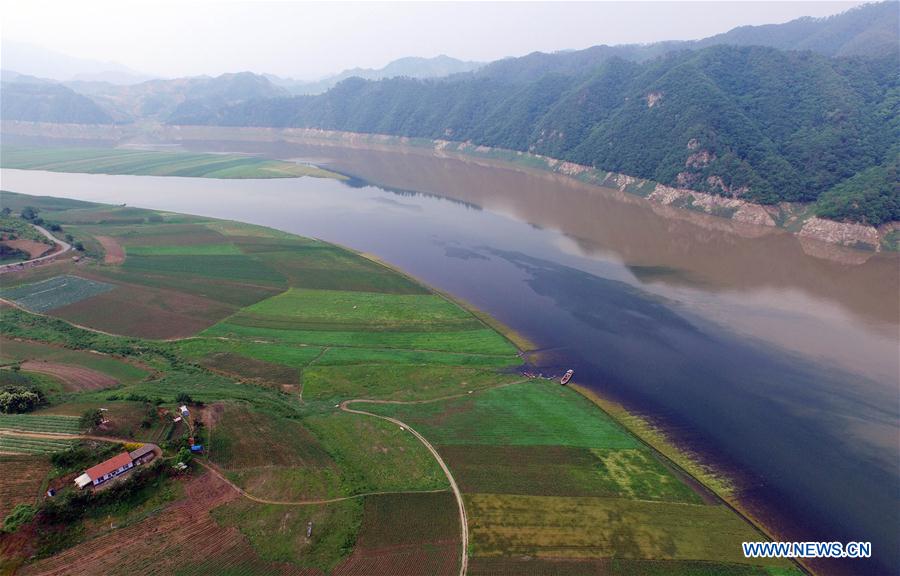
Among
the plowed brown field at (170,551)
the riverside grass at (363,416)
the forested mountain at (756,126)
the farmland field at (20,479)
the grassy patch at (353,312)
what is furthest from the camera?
the forested mountain at (756,126)

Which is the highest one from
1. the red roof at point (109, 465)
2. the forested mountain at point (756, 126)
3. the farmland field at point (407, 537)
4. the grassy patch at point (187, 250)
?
the forested mountain at point (756, 126)

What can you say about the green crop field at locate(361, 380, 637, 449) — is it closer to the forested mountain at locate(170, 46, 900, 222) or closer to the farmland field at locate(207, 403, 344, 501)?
the farmland field at locate(207, 403, 344, 501)

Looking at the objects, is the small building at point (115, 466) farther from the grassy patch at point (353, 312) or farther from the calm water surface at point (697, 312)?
the calm water surface at point (697, 312)

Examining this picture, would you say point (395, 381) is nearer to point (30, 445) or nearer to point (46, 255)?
point (30, 445)

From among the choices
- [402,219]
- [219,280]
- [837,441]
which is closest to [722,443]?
[837,441]

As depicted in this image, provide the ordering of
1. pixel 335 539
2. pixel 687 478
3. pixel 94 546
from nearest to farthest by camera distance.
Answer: pixel 94 546 → pixel 335 539 → pixel 687 478

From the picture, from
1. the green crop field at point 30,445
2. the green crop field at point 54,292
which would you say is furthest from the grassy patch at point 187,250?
the green crop field at point 30,445

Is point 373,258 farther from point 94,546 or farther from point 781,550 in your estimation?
point 781,550

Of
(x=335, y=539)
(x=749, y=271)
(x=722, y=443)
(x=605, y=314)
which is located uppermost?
(x=749, y=271)
